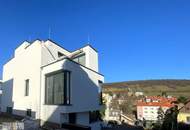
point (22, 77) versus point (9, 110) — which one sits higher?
point (22, 77)

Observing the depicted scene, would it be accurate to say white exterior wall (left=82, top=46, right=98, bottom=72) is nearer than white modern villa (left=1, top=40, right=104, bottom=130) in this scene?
No

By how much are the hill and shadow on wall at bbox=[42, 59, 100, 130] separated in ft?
378


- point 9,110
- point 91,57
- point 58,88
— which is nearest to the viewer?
point 58,88

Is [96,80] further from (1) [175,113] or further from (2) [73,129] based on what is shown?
(1) [175,113]

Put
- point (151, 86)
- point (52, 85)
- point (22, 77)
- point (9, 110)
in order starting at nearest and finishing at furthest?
point (52, 85) → point (22, 77) → point (9, 110) → point (151, 86)

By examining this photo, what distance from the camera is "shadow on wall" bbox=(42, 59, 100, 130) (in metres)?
18.8

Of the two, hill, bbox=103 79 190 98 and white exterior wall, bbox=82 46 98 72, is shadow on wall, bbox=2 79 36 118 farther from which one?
hill, bbox=103 79 190 98

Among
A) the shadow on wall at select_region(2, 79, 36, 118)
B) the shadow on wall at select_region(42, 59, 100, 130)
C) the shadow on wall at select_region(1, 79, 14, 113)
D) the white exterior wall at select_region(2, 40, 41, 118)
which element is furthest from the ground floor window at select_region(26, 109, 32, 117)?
the shadow on wall at select_region(1, 79, 14, 113)

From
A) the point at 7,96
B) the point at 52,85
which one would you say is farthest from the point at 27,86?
the point at 7,96

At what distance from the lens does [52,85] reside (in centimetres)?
2005

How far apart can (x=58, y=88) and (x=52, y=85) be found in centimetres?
79

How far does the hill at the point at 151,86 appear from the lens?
464 ft

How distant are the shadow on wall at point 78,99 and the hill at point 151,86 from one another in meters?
115

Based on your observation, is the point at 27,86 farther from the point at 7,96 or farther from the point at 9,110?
the point at 7,96
